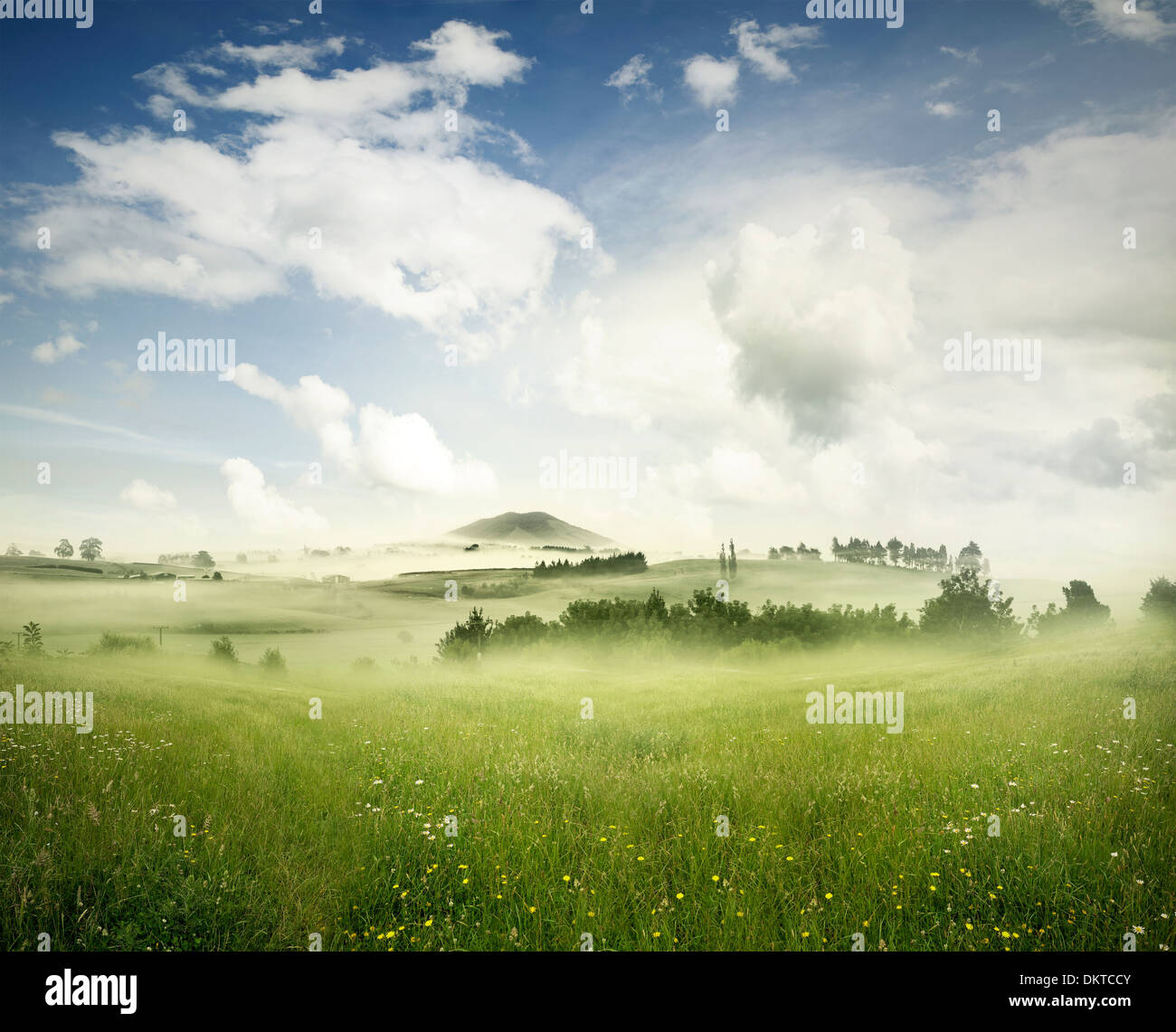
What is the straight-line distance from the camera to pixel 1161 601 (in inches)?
917

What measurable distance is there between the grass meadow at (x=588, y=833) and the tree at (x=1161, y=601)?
58.6 feet

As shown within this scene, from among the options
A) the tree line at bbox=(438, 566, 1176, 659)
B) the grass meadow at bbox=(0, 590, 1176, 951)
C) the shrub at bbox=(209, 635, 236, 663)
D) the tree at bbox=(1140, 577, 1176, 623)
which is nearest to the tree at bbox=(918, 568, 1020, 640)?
the tree line at bbox=(438, 566, 1176, 659)

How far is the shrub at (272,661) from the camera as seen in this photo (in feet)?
73.5

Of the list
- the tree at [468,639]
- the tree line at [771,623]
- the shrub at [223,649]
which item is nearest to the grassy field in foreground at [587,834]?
the shrub at [223,649]

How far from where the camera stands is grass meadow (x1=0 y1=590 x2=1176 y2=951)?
4934 millimetres

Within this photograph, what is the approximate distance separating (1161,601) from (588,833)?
29036mm

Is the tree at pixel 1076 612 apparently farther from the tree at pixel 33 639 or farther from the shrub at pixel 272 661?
the tree at pixel 33 639

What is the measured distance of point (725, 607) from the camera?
31.6 meters

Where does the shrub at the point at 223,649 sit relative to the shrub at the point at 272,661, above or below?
above

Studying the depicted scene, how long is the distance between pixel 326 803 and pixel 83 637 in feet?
56.9

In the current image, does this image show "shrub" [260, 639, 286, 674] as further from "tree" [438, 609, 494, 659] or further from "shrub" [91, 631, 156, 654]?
"tree" [438, 609, 494, 659]
